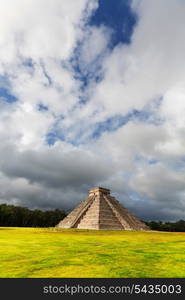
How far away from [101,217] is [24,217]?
4988 centimetres

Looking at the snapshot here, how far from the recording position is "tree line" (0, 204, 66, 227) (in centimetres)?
9900

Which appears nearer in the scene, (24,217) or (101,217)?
(101,217)

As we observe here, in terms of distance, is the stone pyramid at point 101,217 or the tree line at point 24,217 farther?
the tree line at point 24,217

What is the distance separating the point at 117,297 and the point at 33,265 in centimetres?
607

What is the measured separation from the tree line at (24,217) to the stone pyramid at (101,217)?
1279 inches

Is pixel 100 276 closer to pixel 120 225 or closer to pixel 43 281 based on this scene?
pixel 43 281

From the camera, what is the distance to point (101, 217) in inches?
2694

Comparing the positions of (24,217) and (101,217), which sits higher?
(24,217)

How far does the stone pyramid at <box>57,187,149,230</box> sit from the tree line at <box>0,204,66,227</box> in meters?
32.5

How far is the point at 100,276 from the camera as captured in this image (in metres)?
10.2

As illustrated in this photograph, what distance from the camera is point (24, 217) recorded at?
103562 millimetres

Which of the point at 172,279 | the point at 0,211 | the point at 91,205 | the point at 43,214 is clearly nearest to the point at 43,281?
the point at 172,279

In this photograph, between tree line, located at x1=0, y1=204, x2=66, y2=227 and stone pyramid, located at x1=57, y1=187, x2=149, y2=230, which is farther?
tree line, located at x1=0, y1=204, x2=66, y2=227

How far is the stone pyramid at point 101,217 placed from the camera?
220 feet
